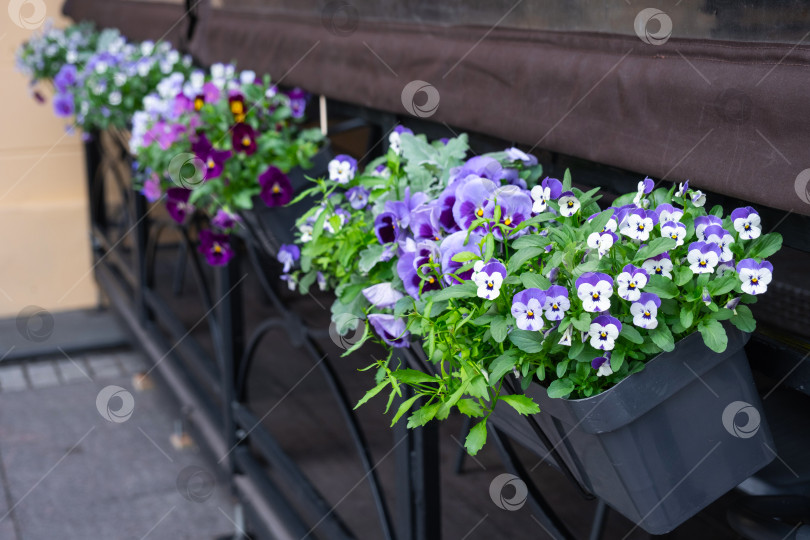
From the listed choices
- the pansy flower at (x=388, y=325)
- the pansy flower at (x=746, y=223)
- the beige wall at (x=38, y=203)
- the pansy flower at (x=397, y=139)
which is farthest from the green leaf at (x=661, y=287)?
the beige wall at (x=38, y=203)

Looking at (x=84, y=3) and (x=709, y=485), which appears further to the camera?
(x=84, y=3)

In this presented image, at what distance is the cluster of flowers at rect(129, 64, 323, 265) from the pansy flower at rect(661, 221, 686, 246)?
1.26 metres

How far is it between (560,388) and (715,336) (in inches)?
7.4

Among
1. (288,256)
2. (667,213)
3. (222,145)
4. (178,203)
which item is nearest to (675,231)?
(667,213)

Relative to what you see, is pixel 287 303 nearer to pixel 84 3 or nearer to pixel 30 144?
pixel 84 3

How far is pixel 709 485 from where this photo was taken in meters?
1.09

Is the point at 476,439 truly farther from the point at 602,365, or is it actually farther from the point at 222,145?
the point at 222,145

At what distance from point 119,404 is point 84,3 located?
226 centimetres

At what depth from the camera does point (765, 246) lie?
41.5 inches

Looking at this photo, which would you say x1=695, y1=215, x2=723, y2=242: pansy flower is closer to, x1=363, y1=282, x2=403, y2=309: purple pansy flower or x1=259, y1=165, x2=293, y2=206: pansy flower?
x1=363, y1=282, x2=403, y2=309: purple pansy flower

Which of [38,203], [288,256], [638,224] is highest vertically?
[638,224]

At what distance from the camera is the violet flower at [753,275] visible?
3.28 feet

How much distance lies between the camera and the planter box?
1.04 m

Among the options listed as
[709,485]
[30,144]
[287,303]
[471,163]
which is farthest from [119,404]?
[709,485]
